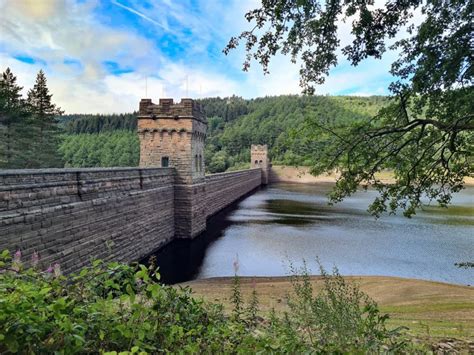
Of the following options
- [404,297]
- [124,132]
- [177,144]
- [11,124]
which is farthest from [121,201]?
[124,132]

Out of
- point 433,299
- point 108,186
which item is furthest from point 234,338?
point 108,186

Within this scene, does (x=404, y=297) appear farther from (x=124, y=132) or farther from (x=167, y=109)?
(x=124, y=132)

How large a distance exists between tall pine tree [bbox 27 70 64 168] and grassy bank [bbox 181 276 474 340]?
32.3 metres

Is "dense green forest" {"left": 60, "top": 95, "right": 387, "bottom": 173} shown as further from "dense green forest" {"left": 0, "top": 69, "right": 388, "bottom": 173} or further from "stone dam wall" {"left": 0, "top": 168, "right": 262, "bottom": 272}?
"stone dam wall" {"left": 0, "top": 168, "right": 262, "bottom": 272}

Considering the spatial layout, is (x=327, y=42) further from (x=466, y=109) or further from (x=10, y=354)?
(x=10, y=354)

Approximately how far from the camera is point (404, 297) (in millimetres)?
10867

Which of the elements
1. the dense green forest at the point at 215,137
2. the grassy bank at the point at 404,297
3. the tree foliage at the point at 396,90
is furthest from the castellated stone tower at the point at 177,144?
the dense green forest at the point at 215,137

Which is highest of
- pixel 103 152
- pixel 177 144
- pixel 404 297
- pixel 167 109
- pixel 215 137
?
pixel 215 137

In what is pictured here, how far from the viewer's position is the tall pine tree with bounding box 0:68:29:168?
1319 inches

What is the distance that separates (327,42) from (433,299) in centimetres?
820

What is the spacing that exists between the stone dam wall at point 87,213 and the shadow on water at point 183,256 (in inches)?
21.1

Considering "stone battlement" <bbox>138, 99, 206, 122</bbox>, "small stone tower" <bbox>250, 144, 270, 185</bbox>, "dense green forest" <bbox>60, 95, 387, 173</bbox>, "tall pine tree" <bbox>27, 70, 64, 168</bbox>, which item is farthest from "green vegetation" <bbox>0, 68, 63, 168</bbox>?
"small stone tower" <bbox>250, 144, 270, 185</bbox>

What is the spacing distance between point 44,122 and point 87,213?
113 feet

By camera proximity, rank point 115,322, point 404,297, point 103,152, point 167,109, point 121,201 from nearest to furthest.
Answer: point 115,322
point 404,297
point 121,201
point 167,109
point 103,152
